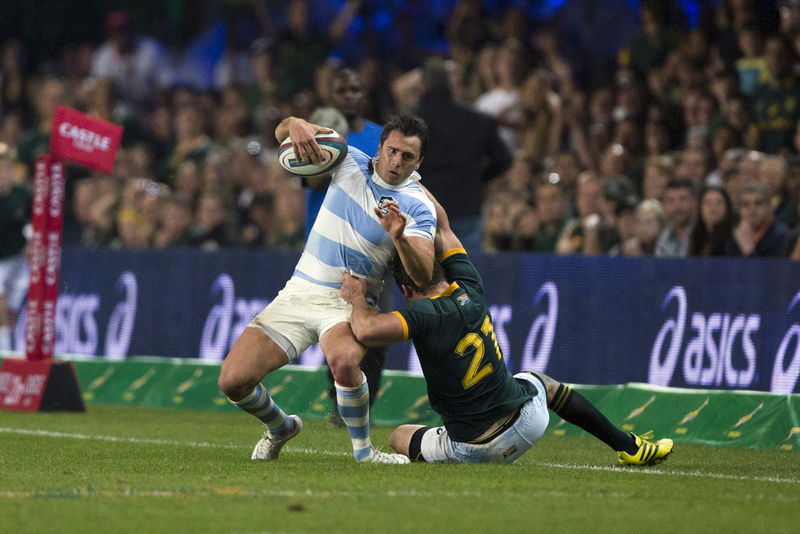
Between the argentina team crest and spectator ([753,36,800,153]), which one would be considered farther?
spectator ([753,36,800,153])

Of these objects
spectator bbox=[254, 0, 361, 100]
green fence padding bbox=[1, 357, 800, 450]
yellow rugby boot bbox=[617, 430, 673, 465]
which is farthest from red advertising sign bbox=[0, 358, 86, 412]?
spectator bbox=[254, 0, 361, 100]

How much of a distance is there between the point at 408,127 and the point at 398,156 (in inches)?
7.1

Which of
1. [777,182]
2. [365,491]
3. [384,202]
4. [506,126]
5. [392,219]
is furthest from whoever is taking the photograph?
[506,126]

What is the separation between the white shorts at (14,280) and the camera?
16891mm

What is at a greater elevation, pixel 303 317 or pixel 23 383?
pixel 303 317

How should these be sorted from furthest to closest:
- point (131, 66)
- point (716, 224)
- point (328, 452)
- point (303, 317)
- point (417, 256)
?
point (131, 66) < point (716, 224) < point (328, 452) < point (303, 317) < point (417, 256)

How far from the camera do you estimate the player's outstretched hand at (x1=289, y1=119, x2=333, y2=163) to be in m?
8.77

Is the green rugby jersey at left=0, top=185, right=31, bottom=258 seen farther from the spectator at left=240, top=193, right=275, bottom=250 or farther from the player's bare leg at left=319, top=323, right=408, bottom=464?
the player's bare leg at left=319, top=323, right=408, bottom=464

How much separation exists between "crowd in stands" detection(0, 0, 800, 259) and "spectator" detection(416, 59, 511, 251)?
3 cm

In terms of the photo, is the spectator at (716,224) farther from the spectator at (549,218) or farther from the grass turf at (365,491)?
the grass turf at (365,491)

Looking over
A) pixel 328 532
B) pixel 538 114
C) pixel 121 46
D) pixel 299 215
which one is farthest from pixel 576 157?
pixel 328 532

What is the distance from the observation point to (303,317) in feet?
28.6

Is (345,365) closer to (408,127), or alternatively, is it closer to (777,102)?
(408,127)

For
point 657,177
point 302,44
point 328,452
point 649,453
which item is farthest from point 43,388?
point 302,44
